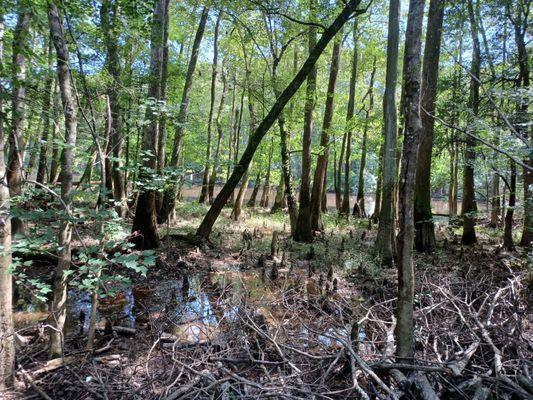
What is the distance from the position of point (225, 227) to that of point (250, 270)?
4.65m

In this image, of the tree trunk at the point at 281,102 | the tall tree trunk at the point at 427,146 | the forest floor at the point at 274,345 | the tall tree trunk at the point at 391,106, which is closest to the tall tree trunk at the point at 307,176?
the tree trunk at the point at 281,102

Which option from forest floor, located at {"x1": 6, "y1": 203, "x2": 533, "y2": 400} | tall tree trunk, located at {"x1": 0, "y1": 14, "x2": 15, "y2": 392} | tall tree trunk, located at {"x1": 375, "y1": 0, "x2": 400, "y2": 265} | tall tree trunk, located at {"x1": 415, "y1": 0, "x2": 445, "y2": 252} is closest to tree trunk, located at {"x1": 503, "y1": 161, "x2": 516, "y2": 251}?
tall tree trunk, located at {"x1": 415, "y1": 0, "x2": 445, "y2": 252}

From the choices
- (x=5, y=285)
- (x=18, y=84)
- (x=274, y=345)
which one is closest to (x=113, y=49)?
(x=18, y=84)

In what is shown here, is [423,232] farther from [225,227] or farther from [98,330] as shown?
[98,330]

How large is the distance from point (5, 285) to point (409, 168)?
367 centimetres

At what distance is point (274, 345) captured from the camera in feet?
12.5

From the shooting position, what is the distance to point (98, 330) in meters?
4.73

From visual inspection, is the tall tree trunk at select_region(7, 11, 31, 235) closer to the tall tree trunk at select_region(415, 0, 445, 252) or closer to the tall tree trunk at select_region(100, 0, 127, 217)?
the tall tree trunk at select_region(100, 0, 127, 217)

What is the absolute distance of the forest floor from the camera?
3098 mm

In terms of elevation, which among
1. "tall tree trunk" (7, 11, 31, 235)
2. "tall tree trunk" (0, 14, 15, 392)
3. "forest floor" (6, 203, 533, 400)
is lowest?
"forest floor" (6, 203, 533, 400)

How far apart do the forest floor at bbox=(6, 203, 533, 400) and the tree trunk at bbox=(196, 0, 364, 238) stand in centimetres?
252

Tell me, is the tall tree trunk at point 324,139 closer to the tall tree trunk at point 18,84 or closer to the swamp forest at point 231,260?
the swamp forest at point 231,260

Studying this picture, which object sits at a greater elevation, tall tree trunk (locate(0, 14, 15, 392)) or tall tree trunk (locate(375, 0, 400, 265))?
tall tree trunk (locate(375, 0, 400, 265))

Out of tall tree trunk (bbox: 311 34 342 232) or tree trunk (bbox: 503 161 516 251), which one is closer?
tree trunk (bbox: 503 161 516 251)
